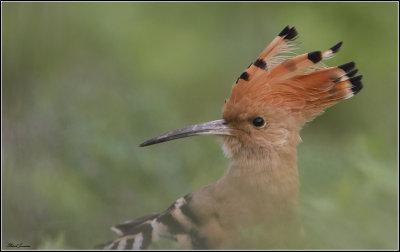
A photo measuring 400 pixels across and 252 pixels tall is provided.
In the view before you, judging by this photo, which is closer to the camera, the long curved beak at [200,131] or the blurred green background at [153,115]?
the blurred green background at [153,115]

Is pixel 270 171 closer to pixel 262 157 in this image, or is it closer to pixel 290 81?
pixel 262 157

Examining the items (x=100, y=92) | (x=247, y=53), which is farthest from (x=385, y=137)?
(x=247, y=53)

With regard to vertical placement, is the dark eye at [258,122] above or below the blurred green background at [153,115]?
below

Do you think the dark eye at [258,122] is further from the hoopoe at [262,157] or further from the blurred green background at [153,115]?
the blurred green background at [153,115]

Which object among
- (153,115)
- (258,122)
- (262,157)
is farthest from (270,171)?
(153,115)

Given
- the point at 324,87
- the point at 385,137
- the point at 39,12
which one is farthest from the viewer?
the point at 385,137

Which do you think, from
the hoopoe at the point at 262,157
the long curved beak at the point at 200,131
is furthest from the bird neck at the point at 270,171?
the long curved beak at the point at 200,131

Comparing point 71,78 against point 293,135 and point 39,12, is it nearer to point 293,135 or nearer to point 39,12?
point 39,12
